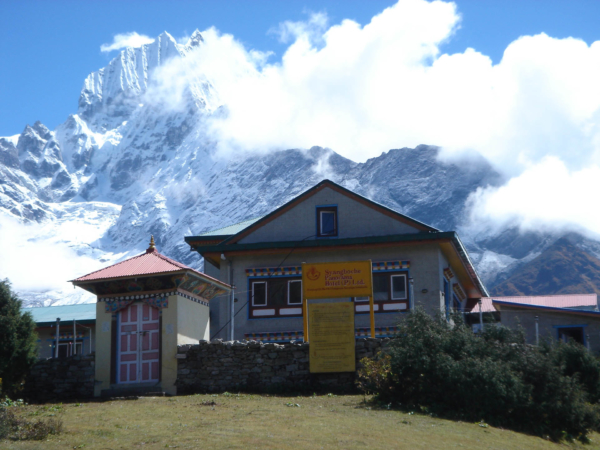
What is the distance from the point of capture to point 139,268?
2288 cm

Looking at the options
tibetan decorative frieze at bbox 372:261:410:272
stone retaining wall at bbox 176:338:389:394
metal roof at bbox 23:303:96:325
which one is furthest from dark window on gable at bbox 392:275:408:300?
metal roof at bbox 23:303:96:325

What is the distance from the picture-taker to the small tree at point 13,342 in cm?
2064

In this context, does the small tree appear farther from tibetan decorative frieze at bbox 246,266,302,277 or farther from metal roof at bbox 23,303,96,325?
metal roof at bbox 23,303,96,325

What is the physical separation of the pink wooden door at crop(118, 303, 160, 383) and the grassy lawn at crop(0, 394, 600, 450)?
3.02 metres

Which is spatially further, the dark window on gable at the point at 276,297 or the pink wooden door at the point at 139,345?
the dark window on gable at the point at 276,297

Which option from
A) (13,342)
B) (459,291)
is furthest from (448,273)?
(13,342)

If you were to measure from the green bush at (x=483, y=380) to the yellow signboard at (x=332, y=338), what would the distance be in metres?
1.54

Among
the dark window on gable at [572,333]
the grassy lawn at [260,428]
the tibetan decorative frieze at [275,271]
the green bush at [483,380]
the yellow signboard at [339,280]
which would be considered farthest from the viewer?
the dark window on gable at [572,333]

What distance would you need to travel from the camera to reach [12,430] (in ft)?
45.4

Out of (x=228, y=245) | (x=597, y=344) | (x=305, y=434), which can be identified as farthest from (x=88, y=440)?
(x=597, y=344)

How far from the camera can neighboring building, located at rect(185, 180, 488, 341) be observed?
2823 centimetres

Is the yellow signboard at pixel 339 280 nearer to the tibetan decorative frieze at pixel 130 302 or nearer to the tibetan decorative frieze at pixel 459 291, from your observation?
the tibetan decorative frieze at pixel 130 302

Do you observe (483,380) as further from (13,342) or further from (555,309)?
(555,309)

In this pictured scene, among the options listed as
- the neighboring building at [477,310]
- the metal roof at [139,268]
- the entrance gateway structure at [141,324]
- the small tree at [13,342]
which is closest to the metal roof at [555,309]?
the neighboring building at [477,310]
